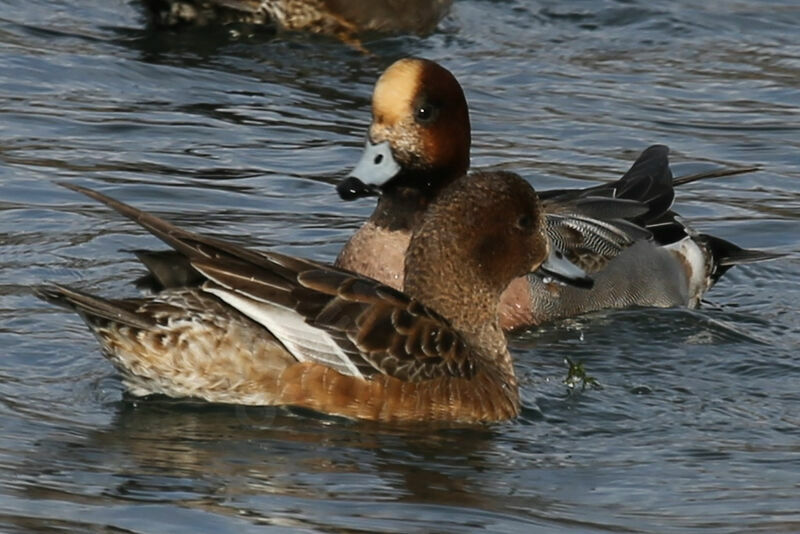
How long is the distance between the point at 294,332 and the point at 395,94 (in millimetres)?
1904

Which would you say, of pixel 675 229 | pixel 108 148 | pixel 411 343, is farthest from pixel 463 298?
pixel 108 148

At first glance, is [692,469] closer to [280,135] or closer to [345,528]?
[345,528]

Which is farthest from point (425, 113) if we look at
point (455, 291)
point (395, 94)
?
point (455, 291)

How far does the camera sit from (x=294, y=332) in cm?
610

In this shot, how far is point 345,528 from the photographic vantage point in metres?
5.11

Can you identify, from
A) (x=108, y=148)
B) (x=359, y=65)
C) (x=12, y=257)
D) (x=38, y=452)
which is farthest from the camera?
(x=359, y=65)

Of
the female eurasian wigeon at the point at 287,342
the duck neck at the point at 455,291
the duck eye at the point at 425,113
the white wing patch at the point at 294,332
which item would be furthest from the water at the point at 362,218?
the duck eye at the point at 425,113

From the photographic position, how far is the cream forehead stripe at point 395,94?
772 centimetres

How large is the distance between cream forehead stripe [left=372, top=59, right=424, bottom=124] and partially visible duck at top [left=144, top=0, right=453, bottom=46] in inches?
175

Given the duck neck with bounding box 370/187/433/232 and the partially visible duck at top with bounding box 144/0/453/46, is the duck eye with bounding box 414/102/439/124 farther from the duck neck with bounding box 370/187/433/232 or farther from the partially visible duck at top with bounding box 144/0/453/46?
the partially visible duck at top with bounding box 144/0/453/46

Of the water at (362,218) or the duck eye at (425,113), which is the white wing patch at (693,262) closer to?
the water at (362,218)

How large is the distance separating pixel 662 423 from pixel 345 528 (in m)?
1.73

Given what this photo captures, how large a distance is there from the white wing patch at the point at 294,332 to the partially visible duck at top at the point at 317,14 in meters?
6.15

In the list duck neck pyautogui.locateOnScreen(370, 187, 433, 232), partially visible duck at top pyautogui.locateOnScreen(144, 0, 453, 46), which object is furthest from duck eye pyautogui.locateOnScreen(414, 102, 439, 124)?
partially visible duck at top pyautogui.locateOnScreen(144, 0, 453, 46)
